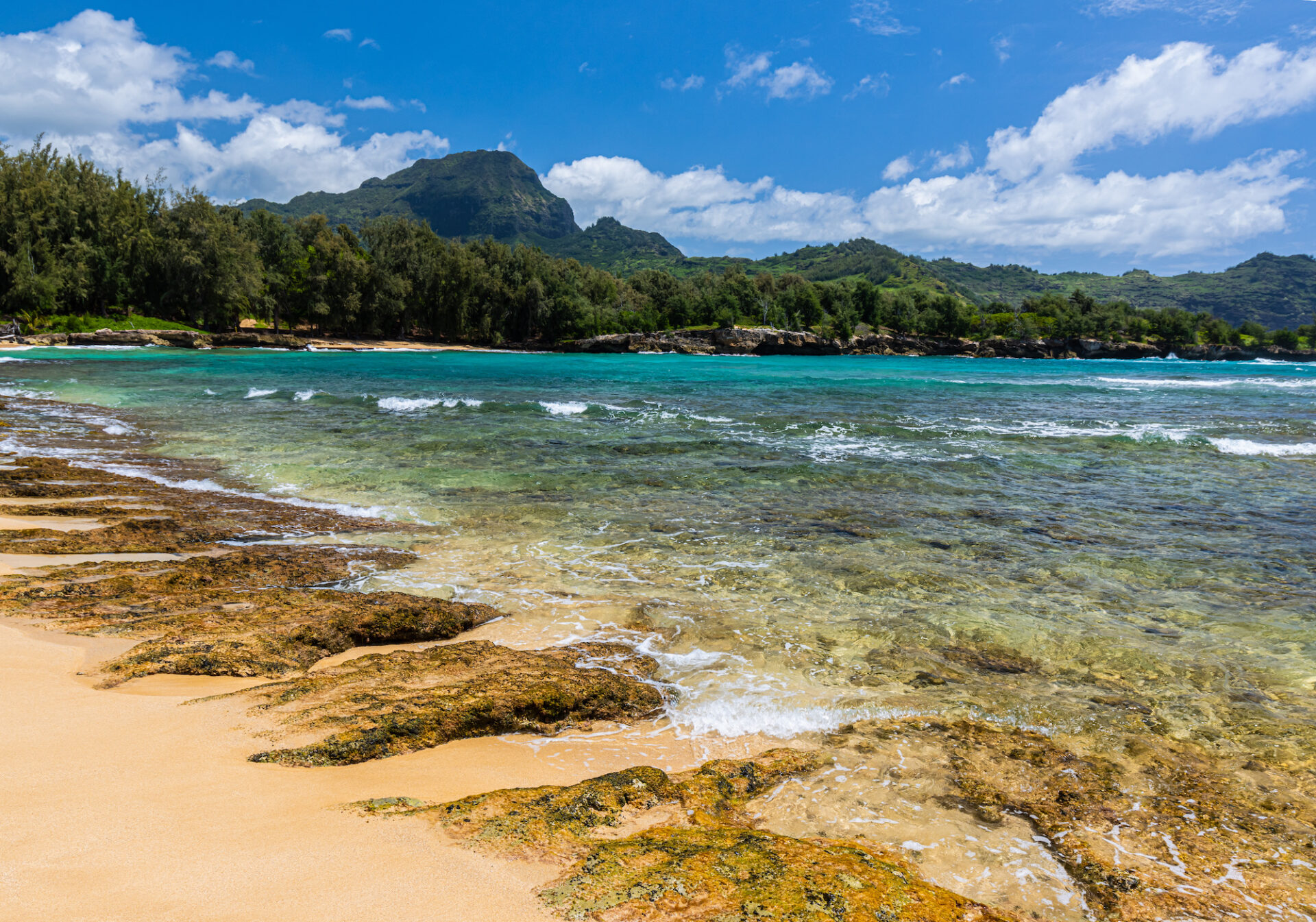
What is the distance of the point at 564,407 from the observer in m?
28.8

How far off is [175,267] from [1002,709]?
100 meters

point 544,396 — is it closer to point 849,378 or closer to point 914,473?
point 914,473

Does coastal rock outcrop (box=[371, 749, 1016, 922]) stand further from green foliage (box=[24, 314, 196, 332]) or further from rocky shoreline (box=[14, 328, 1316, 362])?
green foliage (box=[24, 314, 196, 332])

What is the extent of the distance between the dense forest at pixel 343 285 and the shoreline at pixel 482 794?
9210 centimetres

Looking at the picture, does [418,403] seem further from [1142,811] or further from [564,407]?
[1142,811]

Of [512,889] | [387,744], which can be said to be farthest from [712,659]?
[512,889]

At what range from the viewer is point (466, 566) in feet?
28.2

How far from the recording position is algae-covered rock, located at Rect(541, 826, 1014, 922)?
2.54 m

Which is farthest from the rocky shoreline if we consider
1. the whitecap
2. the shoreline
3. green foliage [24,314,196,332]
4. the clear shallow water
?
the shoreline

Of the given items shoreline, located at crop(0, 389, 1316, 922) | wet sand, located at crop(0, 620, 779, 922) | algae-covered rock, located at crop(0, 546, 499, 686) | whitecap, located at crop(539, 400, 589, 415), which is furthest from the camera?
whitecap, located at crop(539, 400, 589, 415)

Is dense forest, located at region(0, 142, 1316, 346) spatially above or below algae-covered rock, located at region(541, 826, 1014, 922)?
above

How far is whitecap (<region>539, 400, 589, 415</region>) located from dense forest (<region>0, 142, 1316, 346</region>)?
73.3 metres

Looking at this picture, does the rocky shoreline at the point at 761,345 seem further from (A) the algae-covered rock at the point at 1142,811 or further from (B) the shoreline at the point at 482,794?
(A) the algae-covered rock at the point at 1142,811

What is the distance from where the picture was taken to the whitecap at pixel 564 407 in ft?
89.4
